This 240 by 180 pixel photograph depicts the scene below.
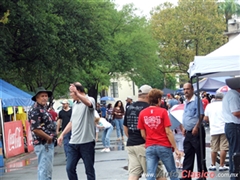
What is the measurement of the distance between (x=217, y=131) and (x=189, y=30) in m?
40.8

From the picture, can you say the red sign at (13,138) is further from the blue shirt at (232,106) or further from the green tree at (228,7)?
the green tree at (228,7)

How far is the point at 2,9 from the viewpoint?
20.4m

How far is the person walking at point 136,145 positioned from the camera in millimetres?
7711

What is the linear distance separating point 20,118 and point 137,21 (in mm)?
22725

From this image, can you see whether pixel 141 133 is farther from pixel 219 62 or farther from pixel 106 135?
pixel 106 135

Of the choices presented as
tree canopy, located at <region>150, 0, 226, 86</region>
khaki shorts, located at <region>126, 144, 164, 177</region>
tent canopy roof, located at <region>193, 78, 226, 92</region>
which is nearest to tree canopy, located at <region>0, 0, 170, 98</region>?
tent canopy roof, located at <region>193, 78, 226, 92</region>

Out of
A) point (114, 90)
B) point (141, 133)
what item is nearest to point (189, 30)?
point (114, 90)

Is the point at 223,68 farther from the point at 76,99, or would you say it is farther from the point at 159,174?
the point at 76,99

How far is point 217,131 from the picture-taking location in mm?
10789

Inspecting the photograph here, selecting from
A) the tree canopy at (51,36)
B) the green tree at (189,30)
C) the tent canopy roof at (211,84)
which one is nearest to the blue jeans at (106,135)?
the tent canopy roof at (211,84)

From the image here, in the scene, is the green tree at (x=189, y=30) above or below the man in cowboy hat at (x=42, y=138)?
above

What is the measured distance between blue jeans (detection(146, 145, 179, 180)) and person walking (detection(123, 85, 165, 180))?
25 cm

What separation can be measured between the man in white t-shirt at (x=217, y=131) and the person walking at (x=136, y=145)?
3.30 m

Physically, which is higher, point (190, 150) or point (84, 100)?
point (84, 100)
